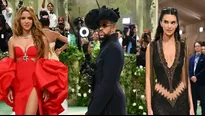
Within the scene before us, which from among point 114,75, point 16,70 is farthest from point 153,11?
point 114,75

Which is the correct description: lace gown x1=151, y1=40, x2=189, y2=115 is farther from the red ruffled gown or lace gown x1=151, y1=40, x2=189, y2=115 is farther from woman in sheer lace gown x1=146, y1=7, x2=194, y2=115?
the red ruffled gown

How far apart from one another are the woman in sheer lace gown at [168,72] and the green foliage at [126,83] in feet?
16.1

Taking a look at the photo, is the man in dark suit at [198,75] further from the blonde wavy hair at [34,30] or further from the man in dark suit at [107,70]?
the man in dark suit at [107,70]

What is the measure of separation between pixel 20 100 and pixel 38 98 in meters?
0.18

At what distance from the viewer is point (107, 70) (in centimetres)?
298

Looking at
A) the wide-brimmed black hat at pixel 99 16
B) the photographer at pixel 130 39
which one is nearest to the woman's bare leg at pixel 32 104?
the wide-brimmed black hat at pixel 99 16

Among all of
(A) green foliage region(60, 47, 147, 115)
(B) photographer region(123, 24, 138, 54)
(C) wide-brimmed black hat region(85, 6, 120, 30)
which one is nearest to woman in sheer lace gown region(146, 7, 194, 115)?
(C) wide-brimmed black hat region(85, 6, 120, 30)

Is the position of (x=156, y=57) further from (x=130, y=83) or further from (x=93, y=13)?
(x=130, y=83)

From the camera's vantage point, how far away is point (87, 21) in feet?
10.5

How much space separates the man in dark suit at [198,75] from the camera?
7.76m

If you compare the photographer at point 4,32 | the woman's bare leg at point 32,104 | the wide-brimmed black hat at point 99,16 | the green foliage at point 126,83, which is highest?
the wide-brimmed black hat at point 99,16

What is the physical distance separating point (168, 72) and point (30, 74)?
1.40 metres

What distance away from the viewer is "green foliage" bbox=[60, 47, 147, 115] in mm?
8398

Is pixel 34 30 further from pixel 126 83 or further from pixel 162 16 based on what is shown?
pixel 126 83
